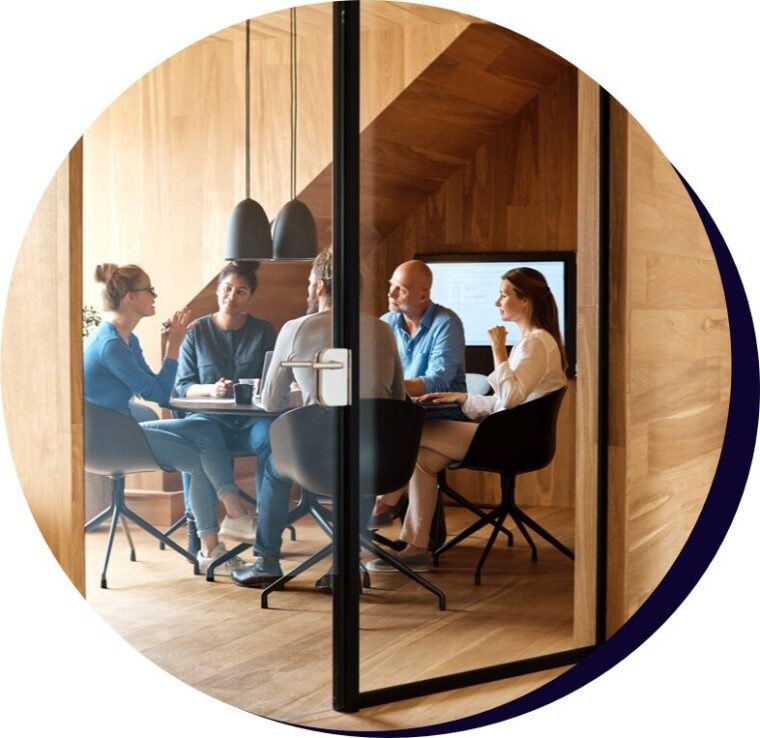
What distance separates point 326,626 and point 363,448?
1.83ft

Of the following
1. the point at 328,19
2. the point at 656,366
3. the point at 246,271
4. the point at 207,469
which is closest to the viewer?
the point at 328,19

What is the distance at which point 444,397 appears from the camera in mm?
3848

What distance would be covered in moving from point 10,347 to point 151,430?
0.55 metres

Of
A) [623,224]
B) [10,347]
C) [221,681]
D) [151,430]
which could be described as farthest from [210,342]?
[623,224]

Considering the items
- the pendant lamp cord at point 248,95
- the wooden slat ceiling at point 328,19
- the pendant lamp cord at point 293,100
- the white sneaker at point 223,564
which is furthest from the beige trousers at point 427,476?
the wooden slat ceiling at point 328,19

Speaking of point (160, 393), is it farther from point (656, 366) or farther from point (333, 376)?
point (656, 366)

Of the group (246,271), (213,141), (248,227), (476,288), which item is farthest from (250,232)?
(476,288)

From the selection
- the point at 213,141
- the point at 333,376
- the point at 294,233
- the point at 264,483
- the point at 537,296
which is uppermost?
the point at 213,141

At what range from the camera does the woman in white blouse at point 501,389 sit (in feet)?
12.6

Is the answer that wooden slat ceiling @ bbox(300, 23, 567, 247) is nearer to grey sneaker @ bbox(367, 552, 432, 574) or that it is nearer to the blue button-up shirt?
the blue button-up shirt

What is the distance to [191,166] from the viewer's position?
3.87 meters

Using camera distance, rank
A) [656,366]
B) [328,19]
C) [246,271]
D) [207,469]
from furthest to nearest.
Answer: [656,366] < [207,469] < [246,271] < [328,19]

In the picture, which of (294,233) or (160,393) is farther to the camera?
(160,393)

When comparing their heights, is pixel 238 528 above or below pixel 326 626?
above
